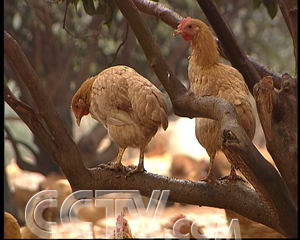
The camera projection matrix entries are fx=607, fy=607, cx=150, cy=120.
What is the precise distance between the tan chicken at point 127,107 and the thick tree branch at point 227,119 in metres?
0.03

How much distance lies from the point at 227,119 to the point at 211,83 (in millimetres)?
189

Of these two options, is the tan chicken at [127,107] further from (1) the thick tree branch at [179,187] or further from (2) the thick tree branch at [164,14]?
(2) the thick tree branch at [164,14]

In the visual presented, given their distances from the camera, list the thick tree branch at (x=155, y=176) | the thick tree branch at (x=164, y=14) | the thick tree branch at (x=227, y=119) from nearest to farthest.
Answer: the thick tree branch at (x=227, y=119), the thick tree branch at (x=155, y=176), the thick tree branch at (x=164, y=14)

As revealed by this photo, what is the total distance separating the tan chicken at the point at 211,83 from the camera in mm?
940

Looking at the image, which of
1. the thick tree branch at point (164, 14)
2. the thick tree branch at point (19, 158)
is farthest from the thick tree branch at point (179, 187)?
the thick tree branch at point (19, 158)

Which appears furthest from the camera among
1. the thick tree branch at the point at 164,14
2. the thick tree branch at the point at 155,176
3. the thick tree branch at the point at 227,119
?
the thick tree branch at the point at 164,14

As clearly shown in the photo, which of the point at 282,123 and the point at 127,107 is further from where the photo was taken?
the point at 127,107

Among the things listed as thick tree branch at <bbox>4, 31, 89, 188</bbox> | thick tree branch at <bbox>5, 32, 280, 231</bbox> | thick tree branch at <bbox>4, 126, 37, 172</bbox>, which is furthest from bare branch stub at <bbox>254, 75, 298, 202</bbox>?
thick tree branch at <bbox>4, 126, 37, 172</bbox>

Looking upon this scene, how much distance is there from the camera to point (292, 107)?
2.62ft

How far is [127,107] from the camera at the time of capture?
949mm

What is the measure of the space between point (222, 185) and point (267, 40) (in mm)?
2064

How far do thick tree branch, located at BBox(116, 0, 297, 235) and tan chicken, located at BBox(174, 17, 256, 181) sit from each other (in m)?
0.06

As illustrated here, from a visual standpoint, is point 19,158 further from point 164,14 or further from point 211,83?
point 211,83

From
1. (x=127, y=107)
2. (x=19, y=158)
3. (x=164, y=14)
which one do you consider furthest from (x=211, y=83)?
(x=19, y=158)
